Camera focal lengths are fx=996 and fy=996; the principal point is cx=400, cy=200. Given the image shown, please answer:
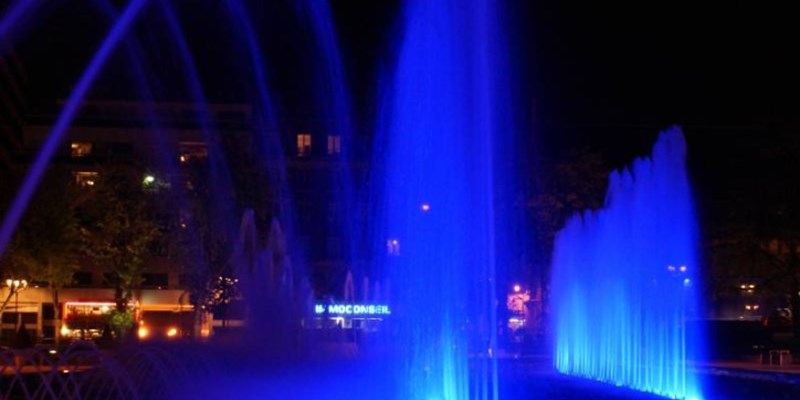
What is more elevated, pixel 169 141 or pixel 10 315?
pixel 169 141

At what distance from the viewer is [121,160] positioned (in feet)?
171

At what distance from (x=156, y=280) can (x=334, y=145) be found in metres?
15.2

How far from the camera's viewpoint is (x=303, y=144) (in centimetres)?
6869

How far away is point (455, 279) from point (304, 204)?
42517mm

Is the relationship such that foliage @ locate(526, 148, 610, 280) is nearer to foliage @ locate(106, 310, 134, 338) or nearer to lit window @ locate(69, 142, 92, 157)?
foliage @ locate(106, 310, 134, 338)

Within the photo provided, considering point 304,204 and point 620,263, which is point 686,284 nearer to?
point 620,263

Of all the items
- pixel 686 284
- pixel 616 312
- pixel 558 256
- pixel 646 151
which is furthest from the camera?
pixel 646 151

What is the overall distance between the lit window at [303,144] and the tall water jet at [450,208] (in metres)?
45.0

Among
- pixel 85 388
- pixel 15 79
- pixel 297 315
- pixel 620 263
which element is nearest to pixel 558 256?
pixel 620 263

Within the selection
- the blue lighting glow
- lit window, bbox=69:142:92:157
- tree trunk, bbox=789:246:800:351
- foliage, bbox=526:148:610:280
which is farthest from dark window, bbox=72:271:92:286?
tree trunk, bbox=789:246:800:351

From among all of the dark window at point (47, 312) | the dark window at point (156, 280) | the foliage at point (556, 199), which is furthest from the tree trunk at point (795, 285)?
the dark window at point (47, 312)

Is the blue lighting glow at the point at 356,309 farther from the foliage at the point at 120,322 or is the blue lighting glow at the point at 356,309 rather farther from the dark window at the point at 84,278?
the dark window at the point at 84,278

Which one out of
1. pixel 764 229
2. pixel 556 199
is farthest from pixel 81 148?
pixel 764 229

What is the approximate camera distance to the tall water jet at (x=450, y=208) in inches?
725
